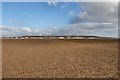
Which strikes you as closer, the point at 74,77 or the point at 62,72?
the point at 74,77

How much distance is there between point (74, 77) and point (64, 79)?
878mm

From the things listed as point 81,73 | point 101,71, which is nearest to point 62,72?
point 81,73

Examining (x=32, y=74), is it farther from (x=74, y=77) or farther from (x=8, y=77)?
(x=74, y=77)

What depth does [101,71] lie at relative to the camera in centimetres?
1666

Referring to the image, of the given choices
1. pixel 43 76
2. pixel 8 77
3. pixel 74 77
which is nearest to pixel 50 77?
pixel 43 76

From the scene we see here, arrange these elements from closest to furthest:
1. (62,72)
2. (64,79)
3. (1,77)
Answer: (64,79) → (1,77) → (62,72)

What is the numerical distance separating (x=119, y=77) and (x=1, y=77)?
27.5ft

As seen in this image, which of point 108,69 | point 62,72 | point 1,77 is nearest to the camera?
point 1,77

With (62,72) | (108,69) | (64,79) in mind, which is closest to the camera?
(64,79)

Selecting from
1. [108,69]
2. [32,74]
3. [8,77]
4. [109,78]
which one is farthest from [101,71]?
[8,77]

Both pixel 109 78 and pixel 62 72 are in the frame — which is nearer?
pixel 109 78

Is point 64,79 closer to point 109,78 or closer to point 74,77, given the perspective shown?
point 74,77

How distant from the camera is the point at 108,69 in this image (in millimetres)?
17562

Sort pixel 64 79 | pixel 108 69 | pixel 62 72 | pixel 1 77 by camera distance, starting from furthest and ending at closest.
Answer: pixel 108 69 → pixel 62 72 → pixel 1 77 → pixel 64 79
